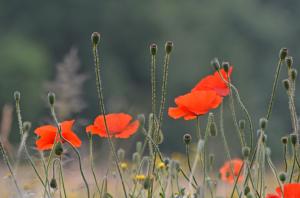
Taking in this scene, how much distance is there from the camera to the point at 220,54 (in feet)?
94.0

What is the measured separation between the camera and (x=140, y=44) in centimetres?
2898

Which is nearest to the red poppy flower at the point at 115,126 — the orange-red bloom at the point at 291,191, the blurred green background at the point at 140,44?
the orange-red bloom at the point at 291,191

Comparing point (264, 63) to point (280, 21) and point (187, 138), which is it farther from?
point (187, 138)

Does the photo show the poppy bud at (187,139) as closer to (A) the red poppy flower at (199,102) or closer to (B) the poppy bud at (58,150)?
(A) the red poppy flower at (199,102)

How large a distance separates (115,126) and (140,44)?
2652 centimetres

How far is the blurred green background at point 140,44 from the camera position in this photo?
2620 cm

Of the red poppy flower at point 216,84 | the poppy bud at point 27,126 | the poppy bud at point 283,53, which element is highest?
the poppy bud at point 283,53

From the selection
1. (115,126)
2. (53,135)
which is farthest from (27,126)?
(115,126)

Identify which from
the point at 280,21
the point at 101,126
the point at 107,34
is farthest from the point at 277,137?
the point at 101,126

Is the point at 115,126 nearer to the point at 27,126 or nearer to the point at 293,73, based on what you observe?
the point at 27,126

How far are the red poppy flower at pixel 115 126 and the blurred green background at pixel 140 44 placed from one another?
73.0 ft

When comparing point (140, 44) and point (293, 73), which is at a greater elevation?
point (293, 73)

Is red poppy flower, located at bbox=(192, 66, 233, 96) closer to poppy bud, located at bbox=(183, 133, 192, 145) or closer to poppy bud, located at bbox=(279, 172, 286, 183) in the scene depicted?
poppy bud, located at bbox=(183, 133, 192, 145)

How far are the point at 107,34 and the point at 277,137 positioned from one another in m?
6.93
